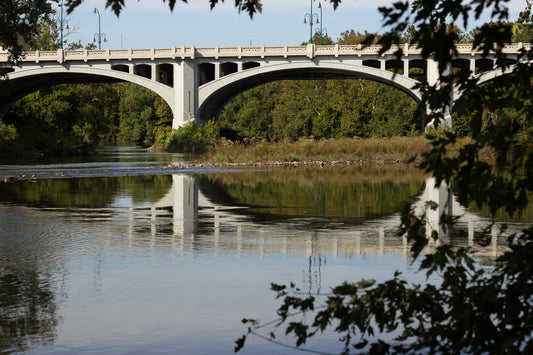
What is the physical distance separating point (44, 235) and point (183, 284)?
5.31 metres

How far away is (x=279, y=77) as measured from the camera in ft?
254

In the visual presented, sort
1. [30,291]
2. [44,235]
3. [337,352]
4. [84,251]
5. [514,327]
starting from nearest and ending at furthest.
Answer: [514,327] → [337,352] → [30,291] → [84,251] → [44,235]

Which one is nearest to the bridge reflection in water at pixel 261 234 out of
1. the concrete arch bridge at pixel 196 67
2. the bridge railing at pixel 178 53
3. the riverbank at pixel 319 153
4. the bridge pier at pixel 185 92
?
the riverbank at pixel 319 153

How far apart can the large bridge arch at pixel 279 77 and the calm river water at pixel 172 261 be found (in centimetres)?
4626

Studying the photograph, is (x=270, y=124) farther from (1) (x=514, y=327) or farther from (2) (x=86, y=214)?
(1) (x=514, y=327)

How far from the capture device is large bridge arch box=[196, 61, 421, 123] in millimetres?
67000

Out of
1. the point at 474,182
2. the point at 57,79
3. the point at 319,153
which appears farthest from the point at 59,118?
the point at 474,182

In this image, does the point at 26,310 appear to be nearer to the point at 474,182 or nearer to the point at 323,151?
the point at 474,182

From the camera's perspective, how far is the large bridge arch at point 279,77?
6700 cm

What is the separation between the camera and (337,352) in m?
6.16

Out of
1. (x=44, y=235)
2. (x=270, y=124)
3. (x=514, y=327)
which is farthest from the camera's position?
(x=270, y=124)

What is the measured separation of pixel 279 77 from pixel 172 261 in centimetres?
6844

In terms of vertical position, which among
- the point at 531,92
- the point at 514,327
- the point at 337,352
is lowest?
the point at 337,352

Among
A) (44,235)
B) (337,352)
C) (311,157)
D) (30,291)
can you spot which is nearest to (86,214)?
(44,235)
